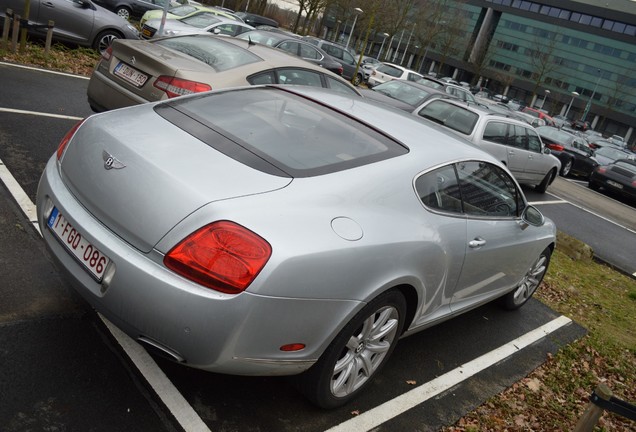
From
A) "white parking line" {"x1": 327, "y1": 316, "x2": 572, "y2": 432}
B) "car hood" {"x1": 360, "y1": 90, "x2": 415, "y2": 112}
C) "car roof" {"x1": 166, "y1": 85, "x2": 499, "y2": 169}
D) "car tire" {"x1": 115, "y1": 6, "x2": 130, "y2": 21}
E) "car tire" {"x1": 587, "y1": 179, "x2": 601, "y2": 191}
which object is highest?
"car roof" {"x1": 166, "y1": 85, "x2": 499, "y2": 169}

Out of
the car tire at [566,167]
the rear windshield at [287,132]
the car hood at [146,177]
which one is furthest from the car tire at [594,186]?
the car hood at [146,177]

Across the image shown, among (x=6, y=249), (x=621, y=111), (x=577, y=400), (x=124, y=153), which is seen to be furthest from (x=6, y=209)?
(x=621, y=111)

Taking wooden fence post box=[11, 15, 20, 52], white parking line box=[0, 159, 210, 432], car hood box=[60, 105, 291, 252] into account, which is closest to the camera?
car hood box=[60, 105, 291, 252]

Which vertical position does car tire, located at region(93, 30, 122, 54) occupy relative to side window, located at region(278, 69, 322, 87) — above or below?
below

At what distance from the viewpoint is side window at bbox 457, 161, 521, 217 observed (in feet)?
12.7

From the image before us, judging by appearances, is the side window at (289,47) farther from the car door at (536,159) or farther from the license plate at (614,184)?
the license plate at (614,184)

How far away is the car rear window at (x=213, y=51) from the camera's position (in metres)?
6.64

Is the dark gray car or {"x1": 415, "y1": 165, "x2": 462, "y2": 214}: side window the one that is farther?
the dark gray car

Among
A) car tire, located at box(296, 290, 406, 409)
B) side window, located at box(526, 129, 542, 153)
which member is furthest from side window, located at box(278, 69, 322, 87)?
side window, located at box(526, 129, 542, 153)

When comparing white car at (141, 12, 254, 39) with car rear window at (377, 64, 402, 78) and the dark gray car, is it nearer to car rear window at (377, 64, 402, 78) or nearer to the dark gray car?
the dark gray car

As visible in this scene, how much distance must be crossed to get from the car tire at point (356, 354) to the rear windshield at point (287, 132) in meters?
0.81

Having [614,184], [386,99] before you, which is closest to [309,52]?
[386,99]

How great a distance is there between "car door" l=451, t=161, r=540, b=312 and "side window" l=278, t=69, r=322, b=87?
11.5ft

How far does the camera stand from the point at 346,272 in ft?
8.98
